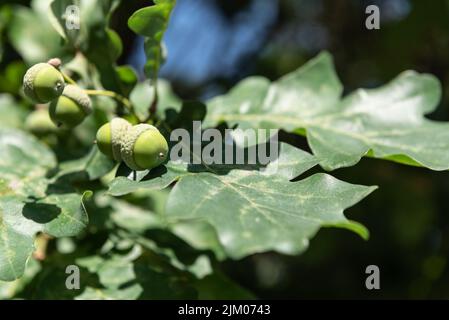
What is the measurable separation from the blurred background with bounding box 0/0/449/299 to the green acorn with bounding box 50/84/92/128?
120cm

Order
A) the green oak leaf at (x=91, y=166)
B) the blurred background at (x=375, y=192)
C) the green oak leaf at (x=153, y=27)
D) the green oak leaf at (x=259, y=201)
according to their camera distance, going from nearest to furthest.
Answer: the green oak leaf at (x=259, y=201) → the green oak leaf at (x=153, y=27) → the green oak leaf at (x=91, y=166) → the blurred background at (x=375, y=192)

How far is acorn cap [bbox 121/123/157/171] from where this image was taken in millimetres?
1170

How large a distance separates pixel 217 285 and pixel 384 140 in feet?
1.70

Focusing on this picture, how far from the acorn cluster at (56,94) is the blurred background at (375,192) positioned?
1.21 m

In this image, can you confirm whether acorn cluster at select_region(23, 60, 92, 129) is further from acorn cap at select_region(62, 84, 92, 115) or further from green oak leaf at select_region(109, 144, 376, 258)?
green oak leaf at select_region(109, 144, 376, 258)

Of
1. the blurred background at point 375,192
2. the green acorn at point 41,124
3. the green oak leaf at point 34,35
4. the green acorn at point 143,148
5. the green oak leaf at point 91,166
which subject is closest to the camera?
the green acorn at point 143,148

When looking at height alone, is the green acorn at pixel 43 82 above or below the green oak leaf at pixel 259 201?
above

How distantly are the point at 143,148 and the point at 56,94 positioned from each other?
224 millimetres

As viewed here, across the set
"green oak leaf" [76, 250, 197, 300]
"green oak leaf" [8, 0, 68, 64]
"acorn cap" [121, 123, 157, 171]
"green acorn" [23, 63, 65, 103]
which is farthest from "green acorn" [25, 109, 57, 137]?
"acorn cap" [121, 123, 157, 171]

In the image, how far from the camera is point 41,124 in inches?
68.2

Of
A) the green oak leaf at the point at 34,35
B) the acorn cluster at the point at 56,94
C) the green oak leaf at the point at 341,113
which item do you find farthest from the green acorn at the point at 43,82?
the green oak leaf at the point at 34,35

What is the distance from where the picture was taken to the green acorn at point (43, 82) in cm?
121

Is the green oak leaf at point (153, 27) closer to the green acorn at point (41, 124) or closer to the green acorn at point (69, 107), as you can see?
the green acorn at point (69, 107)

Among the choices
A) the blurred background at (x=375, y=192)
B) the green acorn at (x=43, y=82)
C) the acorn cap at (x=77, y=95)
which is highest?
the green acorn at (x=43, y=82)
